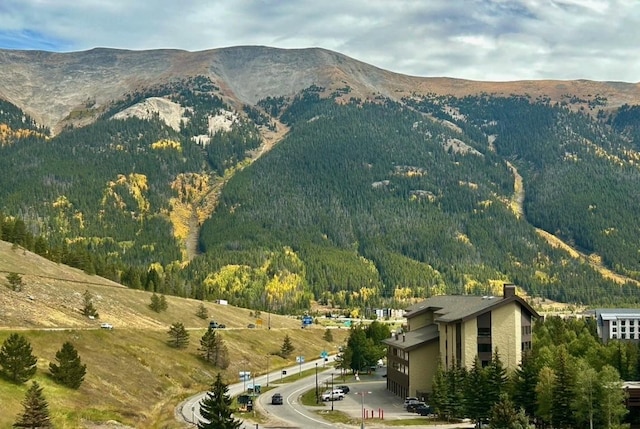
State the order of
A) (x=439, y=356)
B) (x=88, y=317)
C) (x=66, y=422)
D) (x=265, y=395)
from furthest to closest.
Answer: (x=88, y=317) < (x=265, y=395) < (x=439, y=356) < (x=66, y=422)

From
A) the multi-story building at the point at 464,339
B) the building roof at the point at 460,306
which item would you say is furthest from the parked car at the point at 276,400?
the building roof at the point at 460,306

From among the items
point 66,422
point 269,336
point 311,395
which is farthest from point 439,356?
point 269,336

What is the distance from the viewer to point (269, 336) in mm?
171625

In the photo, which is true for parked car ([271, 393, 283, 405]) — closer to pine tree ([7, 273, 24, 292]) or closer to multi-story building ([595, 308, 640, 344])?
pine tree ([7, 273, 24, 292])

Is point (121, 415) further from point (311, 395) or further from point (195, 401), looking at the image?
point (311, 395)

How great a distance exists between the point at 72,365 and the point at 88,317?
1659 inches

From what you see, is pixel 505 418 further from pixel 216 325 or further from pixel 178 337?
pixel 216 325

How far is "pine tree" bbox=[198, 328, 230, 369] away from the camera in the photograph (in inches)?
4966

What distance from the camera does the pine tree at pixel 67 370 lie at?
84750mm

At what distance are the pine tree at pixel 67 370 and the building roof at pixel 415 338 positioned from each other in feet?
153

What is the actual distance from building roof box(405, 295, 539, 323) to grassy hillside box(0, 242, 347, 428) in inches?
1487

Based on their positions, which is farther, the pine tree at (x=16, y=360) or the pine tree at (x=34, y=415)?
the pine tree at (x=16, y=360)

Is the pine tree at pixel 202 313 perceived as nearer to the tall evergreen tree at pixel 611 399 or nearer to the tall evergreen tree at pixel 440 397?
the tall evergreen tree at pixel 440 397

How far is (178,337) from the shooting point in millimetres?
127375
